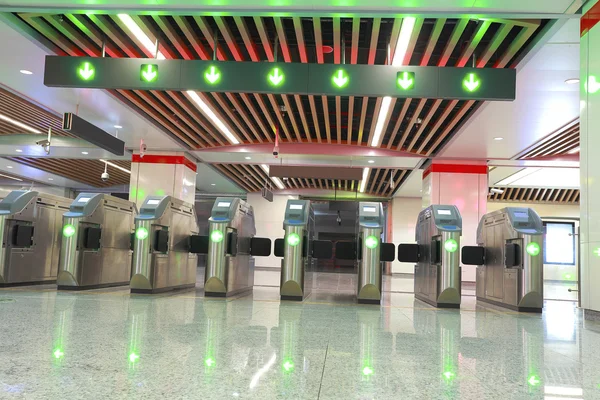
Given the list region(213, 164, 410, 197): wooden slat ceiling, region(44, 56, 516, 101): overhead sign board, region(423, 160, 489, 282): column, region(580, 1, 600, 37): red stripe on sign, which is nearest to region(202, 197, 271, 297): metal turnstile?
region(44, 56, 516, 101): overhead sign board

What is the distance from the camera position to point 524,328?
4.31 m

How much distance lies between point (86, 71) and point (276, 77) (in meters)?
2.04

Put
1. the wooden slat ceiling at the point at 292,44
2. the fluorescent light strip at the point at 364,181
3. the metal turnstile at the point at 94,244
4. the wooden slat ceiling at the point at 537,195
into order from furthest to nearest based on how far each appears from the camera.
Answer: the wooden slat ceiling at the point at 537,195 < the fluorescent light strip at the point at 364,181 < the metal turnstile at the point at 94,244 < the wooden slat ceiling at the point at 292,44

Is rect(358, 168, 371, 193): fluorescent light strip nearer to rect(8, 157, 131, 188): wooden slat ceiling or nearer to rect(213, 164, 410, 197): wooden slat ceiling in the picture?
rect(213, 164, 410, 197): wooden slat ceiling

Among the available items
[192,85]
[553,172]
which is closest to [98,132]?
[192,85]

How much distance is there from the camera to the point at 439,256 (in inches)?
260

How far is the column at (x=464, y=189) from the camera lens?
11609 millimetres

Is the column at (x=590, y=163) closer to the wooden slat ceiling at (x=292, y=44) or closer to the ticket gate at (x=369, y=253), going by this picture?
the wooden slat ceiling at (x=292, y=44)

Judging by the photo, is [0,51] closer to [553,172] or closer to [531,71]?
[531,71]

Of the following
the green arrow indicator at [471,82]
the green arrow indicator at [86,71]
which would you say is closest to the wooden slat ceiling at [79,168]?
the green arrow indicator at [86,71]

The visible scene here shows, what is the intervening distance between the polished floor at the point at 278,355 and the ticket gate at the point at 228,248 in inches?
65.5

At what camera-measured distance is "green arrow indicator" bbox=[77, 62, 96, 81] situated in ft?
18.0

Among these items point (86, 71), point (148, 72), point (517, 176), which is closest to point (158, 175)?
point (86, 71)

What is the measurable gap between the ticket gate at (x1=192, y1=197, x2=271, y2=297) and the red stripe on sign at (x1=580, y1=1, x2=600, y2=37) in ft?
14.6
